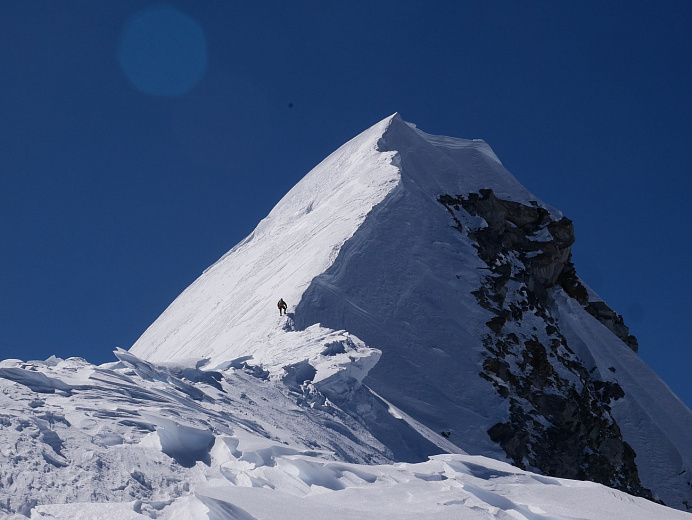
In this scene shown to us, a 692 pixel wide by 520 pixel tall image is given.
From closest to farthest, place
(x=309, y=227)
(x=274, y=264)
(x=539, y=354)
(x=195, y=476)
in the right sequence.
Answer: (x=195, y=476) < (x=539, y=354) < (x=274, y=264) < (x=309, y=227)

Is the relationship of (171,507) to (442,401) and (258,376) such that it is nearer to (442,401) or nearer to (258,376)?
(258,376)

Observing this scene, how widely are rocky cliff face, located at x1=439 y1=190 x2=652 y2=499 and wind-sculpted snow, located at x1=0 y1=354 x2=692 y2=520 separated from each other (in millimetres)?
11832

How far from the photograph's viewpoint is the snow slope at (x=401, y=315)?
1803 centimetres

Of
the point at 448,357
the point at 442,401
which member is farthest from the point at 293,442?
the point at 448,357

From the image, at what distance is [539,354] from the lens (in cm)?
2361

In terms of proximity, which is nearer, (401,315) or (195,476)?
(195,476)

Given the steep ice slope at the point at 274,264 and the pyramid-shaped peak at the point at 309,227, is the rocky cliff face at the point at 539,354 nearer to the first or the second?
the pyramid-shaped peak at the point at 309,227

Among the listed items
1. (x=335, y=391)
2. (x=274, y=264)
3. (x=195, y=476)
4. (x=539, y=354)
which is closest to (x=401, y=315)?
(x=539, y=354)

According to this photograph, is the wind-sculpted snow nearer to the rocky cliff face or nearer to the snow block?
the snow block

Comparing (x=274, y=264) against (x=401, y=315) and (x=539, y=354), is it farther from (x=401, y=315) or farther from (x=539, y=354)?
(x=539, y=354)

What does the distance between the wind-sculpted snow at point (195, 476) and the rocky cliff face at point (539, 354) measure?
38.8 feet

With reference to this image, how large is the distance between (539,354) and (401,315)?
5.27 m

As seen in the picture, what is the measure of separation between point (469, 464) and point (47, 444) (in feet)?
15.0

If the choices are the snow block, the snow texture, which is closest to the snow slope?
the snow texture
